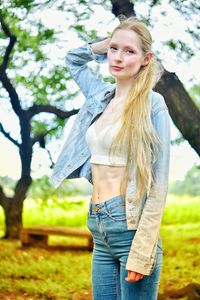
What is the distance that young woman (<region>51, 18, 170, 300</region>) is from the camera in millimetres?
1531

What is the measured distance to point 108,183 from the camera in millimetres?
1593

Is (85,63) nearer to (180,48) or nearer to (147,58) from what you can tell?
(147,58)

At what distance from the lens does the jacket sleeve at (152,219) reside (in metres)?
1.52

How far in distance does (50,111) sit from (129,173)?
2.83 metres

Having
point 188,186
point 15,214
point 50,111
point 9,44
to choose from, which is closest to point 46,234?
point 15,214

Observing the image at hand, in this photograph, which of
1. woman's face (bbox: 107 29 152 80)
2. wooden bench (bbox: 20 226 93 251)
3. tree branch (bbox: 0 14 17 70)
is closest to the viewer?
woman's face (bbox: 107 29 152 80)

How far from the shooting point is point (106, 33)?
3.99 meters

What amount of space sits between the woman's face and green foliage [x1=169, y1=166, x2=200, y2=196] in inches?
98.8

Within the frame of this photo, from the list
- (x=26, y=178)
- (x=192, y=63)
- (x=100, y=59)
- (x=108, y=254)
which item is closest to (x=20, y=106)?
(x=26, y=178)

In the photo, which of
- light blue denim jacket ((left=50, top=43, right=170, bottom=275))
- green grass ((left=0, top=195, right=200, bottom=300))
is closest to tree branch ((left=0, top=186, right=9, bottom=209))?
green grass ((left=0, top=195, right=200, bottom=300))

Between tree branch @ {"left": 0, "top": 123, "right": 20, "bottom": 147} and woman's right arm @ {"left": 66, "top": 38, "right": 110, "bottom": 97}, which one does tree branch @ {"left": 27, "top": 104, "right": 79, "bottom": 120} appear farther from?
woman's right arm @ {"left": 66, "top": 38, "right": 110, "bottom": 97}

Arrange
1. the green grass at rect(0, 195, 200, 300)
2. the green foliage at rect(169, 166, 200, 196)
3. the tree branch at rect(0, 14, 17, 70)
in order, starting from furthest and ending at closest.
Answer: the tree branch at rect(0, 14, 17, 70) → the green foliage at rect(169, 166, 200, 196) → the green grass at rect(0, 195, 200, 300)

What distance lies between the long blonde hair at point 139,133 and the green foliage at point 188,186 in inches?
99.7

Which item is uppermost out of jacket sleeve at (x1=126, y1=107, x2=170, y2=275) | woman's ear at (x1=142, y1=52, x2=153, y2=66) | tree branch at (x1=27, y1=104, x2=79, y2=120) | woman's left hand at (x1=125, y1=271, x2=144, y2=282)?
woman's ear at (x1=142, y1=52, x2=153, y2=66)
